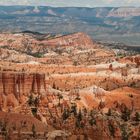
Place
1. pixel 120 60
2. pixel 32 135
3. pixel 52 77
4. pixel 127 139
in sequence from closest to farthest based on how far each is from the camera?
pixel 32 135 < pixel 127 139 < pixel 52 77 < pixel 120 60

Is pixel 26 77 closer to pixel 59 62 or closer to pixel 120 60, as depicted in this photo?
pixel 120 60

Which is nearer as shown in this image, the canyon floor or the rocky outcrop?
the canyon floor

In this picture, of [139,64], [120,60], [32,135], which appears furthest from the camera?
[120,60]

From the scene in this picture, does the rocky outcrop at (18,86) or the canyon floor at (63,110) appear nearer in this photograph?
the canyon floor at (63,110)

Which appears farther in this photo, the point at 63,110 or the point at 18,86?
the point at 18,86

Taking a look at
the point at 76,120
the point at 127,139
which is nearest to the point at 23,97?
the point at 76,120

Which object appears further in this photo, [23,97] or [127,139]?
[23,97]

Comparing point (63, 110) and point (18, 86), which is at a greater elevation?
point (18, 86)

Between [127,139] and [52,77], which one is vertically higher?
[127,139]

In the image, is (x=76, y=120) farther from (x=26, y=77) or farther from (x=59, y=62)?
(x=59, y=62)
